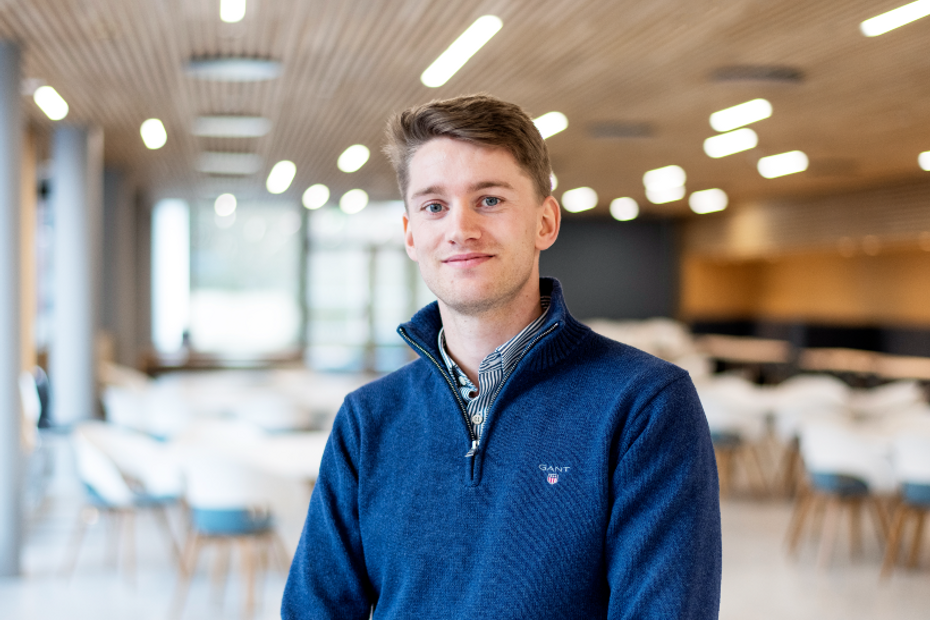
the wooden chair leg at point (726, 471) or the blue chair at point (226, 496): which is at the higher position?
the blue chair at point (226, 496)

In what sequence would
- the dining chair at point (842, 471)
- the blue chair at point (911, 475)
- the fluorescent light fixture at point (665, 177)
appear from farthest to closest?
1. the fluorescent light fixture at point (665, 177)
2. the dining chair at point (842, 471)
3. the blue chair at point (911, 475)

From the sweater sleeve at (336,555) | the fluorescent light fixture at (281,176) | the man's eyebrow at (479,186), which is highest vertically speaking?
the fluorescent light fixture at (281,176)

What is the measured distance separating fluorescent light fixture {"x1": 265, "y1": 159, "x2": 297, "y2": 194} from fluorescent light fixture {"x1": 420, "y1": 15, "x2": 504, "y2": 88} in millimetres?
5991

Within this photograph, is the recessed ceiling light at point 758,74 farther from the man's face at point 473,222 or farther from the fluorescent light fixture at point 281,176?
the fluorescent light fixture at point 281,176

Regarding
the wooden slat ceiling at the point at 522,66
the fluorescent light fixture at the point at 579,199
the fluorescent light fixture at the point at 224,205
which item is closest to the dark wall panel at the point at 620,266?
the fluorescent light fixture at the point at 579,199

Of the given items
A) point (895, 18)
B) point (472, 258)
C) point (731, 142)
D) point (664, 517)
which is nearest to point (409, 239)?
point (472, 258)

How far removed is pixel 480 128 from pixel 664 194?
15.3 m

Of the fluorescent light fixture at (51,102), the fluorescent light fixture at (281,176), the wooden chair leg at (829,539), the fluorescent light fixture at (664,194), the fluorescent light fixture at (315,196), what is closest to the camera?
the wooden chair leg at (829,539)

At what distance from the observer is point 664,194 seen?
16.3m

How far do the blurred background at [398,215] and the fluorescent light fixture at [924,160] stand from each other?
0.09 meters

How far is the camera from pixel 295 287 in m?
20.8

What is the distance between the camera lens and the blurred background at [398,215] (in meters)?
5.70

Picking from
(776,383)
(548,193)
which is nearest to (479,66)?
(548,193)

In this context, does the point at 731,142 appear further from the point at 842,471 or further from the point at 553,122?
the point at 842,471
